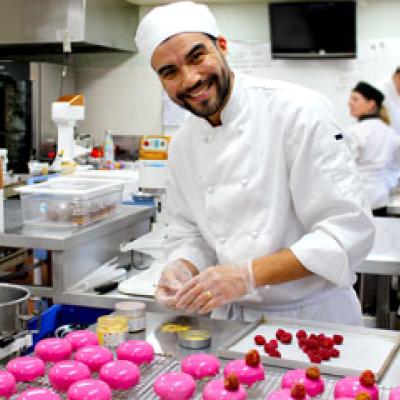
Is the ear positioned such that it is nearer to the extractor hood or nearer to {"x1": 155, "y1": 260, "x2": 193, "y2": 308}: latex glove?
{"x1": 155, "y1": 260, "x2": 193, "y2": 308}: latex glove

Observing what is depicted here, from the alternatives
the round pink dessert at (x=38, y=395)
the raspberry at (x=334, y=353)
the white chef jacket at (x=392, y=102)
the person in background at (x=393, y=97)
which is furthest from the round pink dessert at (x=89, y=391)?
the white chef jacket at (x=392, y=102)

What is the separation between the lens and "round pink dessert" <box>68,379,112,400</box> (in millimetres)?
1080

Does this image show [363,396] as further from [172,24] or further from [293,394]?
[172,24]

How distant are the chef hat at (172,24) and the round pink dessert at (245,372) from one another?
2.68 ft

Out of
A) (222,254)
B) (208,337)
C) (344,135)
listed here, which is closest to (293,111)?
(344,135)

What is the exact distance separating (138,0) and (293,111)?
13.4 ft

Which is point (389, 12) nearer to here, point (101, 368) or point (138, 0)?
point (138, 0)

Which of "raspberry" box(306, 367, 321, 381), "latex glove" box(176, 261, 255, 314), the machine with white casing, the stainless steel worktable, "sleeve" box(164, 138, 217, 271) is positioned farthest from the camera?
the machine with white casing

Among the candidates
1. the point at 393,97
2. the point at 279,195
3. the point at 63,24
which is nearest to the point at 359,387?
the point at 279,195

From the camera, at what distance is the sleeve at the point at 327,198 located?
5.00 feet

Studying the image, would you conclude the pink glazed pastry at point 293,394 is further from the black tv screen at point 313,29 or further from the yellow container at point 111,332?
the black tv screen at point 313,29

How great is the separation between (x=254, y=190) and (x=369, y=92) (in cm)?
349

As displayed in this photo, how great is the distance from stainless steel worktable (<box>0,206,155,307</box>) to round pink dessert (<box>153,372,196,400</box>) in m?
0.86

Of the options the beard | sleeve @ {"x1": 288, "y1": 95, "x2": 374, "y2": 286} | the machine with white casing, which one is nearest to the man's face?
the beard
